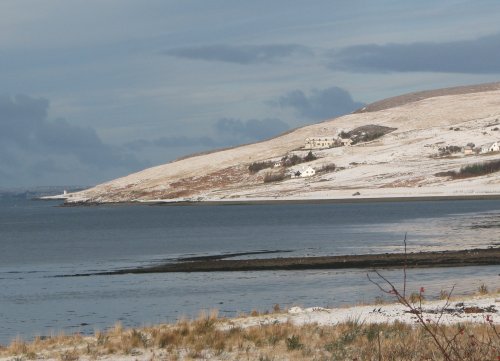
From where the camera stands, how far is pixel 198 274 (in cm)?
5378

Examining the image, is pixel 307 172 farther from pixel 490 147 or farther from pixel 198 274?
pixel 198 274

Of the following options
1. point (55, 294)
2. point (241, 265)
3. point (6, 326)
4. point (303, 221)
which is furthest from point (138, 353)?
point (303, 221)

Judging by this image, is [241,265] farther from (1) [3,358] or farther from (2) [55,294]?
(1) [3,358]

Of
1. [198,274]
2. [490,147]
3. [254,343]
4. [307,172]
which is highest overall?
[490,147]

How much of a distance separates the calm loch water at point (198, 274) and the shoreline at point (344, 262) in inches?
95.6

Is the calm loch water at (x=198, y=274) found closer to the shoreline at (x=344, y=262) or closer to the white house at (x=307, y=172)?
the shoreline at (x=344, y=262)

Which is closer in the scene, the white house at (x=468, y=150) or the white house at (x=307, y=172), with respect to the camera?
the white house at (x=468, y=150)

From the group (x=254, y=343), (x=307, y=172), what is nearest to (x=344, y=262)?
(x=254, y=343)

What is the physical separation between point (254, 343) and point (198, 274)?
1352 inches

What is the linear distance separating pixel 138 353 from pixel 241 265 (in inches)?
1508

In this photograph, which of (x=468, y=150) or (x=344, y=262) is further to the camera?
(x=468, y=150)

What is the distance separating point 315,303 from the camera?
3578 cm

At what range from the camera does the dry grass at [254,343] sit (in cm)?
1791

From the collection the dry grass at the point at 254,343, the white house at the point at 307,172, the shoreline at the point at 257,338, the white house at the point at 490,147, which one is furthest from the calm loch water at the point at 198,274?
the white house at the point at 307,172
